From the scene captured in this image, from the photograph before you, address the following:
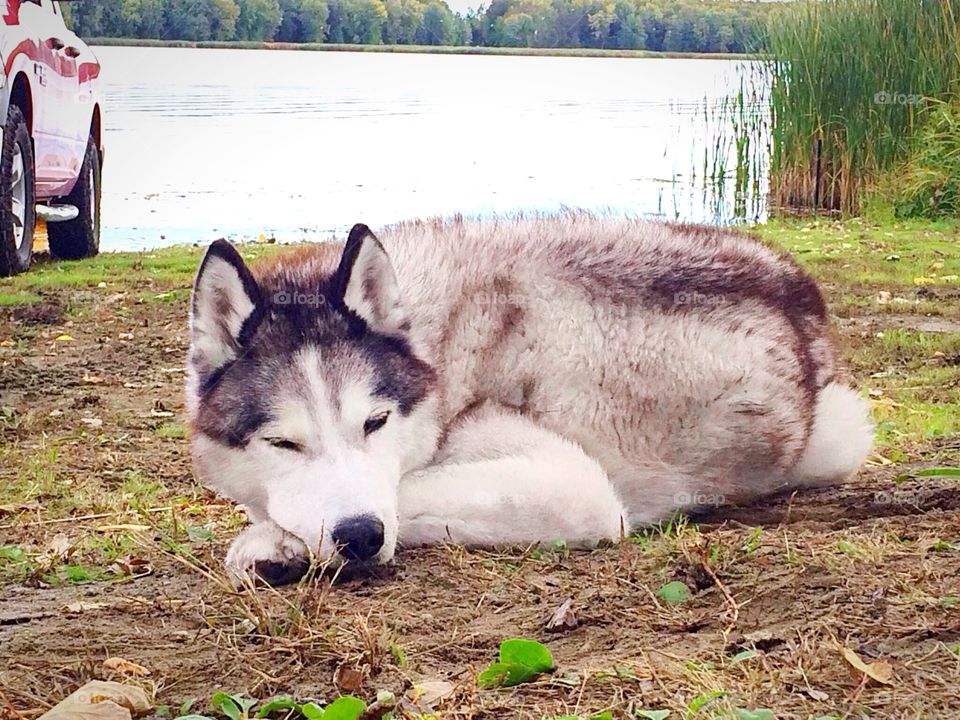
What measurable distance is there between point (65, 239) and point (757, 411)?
4352 millimetres

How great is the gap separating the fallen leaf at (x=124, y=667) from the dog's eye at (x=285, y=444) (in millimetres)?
648

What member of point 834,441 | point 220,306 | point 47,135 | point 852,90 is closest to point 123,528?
point 220,306

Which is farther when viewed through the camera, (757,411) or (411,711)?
(757,411)

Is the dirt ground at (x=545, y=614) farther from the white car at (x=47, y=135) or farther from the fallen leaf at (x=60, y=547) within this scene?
the white car at (x=47, y=135)

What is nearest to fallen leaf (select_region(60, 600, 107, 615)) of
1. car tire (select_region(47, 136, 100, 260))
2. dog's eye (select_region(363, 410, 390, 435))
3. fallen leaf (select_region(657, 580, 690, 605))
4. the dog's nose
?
the dog's nose

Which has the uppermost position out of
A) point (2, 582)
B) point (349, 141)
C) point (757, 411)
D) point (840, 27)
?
point (840, 27)

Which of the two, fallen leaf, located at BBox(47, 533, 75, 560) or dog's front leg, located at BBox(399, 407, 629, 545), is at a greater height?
dog's front leg, located at BBox(399, 407, 629, 545)

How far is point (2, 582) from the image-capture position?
9.11 ft

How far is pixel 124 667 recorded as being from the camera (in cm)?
201

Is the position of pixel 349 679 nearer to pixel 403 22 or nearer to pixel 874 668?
pixel 874 668

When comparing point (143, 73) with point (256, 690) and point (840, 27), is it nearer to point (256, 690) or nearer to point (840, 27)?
point (256, 690)

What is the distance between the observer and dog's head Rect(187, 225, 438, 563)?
2.46 m

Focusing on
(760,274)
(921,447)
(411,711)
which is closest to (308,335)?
(411,711)

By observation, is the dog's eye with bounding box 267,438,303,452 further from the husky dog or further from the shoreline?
the shoreline
